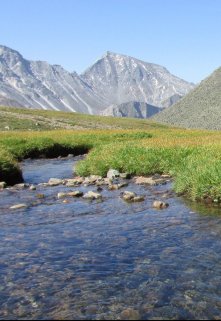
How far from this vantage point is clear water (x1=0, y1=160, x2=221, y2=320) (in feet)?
28.3

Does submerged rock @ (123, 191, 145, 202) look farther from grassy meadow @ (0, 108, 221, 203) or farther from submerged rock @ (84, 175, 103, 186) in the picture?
submerged rock @ (84, 175, 103, 186)

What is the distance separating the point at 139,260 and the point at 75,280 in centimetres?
197

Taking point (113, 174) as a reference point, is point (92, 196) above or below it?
below

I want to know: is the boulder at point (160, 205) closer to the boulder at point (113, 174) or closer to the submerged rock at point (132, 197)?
the submerged rock at point (132, 197)

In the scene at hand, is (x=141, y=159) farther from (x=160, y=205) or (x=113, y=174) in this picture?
(x=160, y=205)

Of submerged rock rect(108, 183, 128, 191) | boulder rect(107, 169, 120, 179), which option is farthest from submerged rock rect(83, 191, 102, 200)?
boulder rect(107, 169, 120, 179)

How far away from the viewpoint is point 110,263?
11.0 meters

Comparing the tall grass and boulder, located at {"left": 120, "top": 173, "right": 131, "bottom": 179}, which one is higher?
the tall grass

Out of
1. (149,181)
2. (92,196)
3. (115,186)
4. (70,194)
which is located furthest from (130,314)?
(149,181)

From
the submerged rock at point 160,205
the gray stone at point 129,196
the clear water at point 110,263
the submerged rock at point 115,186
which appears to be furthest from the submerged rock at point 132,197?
the submerged rock at point 115,186

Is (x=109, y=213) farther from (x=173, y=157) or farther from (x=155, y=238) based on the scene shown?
(x=173, y=157)

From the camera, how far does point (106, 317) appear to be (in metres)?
8.23

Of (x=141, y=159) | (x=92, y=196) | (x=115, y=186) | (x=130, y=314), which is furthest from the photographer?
(x=141, y=159)

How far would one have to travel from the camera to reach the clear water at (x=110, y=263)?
862 cm
